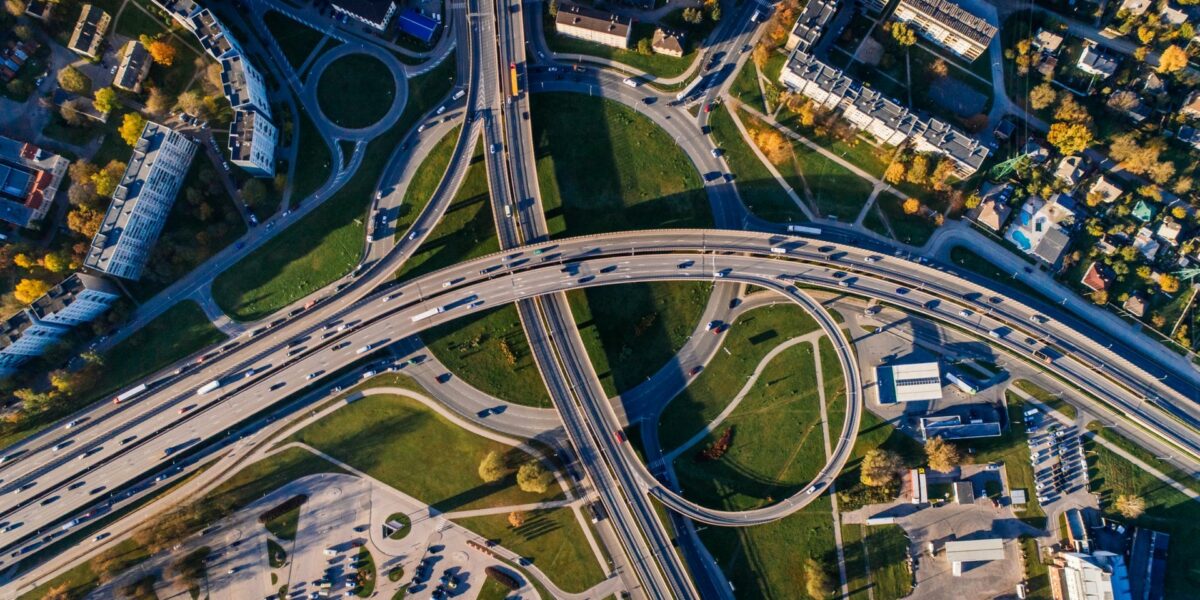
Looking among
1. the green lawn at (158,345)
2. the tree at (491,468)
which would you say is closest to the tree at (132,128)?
the green lawn at (158,345)

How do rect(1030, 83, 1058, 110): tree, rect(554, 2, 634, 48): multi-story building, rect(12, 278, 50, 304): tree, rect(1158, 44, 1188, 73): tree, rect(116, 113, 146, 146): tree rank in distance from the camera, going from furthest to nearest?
1. rect(554, 2, 634, 48): multi-story building
2. rect(1030, 83, 1058, 110): tree
3. rect(1158, 44, 1188, 73): tree
4. rect(116, 113, 146, 146): tree
5. rect(12, 278, 50, 304): tree

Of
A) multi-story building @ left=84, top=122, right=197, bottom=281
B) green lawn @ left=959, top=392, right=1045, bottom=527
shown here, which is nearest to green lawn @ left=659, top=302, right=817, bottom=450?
green lawn @ left=959, top=392, right=1045, bottom=527

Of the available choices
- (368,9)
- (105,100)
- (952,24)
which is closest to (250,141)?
(105,100)

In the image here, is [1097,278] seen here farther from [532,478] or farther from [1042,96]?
[532,478]

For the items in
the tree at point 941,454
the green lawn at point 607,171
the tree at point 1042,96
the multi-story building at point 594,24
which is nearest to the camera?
the tree at point 941,454

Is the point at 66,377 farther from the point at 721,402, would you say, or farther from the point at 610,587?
the point at 721,402

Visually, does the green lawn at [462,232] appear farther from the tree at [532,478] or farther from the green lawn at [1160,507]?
the green lawn at [1160,507]

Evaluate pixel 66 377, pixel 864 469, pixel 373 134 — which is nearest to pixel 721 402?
pixel 864 469

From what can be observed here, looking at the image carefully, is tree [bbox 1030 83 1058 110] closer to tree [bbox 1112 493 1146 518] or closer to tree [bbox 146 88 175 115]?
tree [bbox 1112 493 1146 518]
